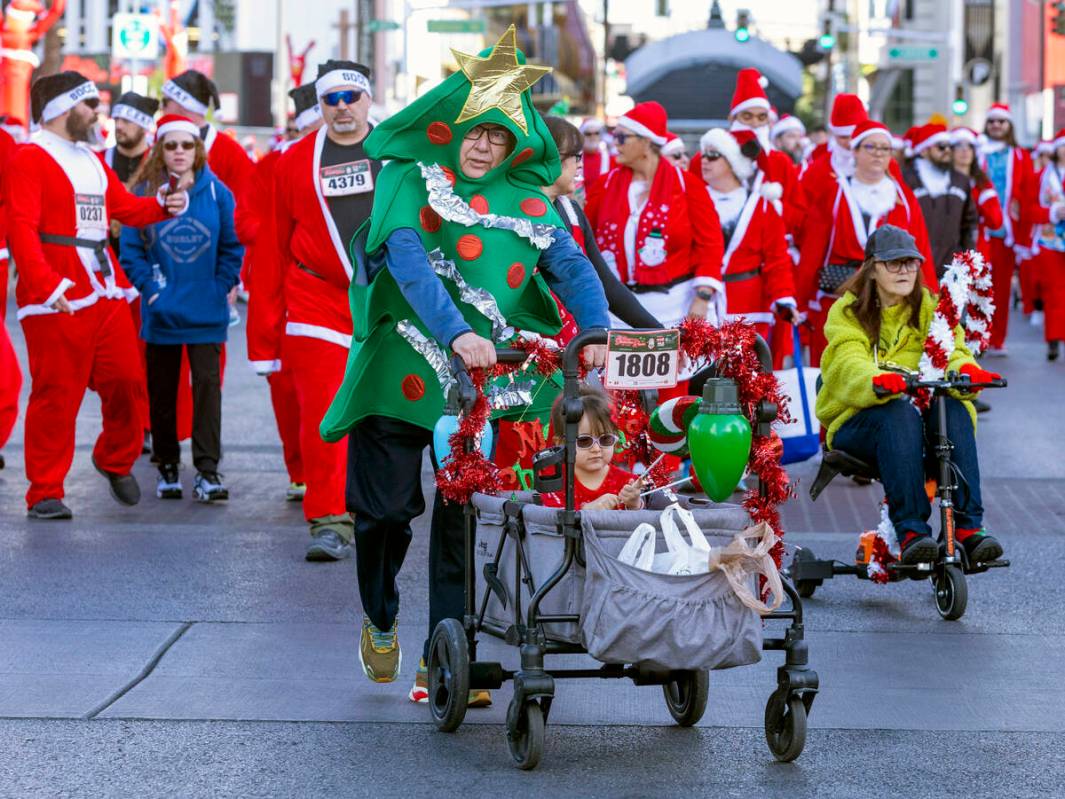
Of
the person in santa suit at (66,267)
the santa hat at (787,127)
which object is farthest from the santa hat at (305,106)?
the santa hat at (787,127)

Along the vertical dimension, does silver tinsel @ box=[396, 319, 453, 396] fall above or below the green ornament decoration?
above

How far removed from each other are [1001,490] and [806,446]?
1.46 metres

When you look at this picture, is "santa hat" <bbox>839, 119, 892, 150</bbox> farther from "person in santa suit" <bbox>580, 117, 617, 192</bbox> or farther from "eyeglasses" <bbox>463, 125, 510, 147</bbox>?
"person in santa suit" <bbox>580, 117, 617, 192</bbox>

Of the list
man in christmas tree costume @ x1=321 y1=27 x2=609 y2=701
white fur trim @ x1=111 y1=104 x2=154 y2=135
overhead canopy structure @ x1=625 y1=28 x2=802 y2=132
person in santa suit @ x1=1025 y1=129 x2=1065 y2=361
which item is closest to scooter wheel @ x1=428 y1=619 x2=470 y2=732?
man in christmas tree costume @ x1=321 y1=27 x2=609 y2=701

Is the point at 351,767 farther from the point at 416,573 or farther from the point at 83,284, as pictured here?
the point at 83,284

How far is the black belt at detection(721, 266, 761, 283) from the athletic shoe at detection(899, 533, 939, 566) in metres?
3.71

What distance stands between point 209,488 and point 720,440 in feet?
18.4

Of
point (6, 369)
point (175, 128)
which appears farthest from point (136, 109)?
point (6, 369)

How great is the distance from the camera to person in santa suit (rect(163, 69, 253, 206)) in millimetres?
12375

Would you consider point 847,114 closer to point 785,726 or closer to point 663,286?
point 663,286

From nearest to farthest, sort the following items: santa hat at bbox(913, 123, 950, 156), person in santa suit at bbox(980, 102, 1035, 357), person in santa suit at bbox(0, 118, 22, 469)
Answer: person in santa suit at bbox(0, 118, 22, 469) < santa hat at bbox(913, 123, 950, 156) < person in santa suit at bbox(980, 102, 1035, 357)

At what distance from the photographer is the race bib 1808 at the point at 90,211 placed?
10.0 metres

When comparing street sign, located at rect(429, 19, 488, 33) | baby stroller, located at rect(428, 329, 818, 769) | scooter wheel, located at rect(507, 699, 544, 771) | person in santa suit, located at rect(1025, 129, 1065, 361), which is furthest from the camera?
street sign, located at rect(429, 19, 488, 33)

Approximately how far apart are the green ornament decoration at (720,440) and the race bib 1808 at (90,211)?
17.0 ft
